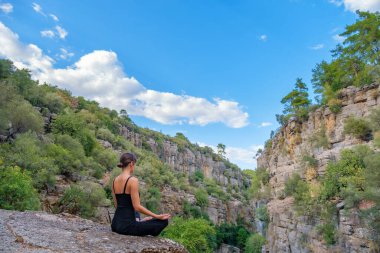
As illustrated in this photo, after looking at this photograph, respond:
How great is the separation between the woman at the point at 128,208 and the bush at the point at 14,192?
9582 millimetres

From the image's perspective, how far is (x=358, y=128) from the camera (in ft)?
72.7

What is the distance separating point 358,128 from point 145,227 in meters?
21.8

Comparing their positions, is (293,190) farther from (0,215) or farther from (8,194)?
(0,215)

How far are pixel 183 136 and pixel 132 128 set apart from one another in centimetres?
3821

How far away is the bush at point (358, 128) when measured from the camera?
2191cm

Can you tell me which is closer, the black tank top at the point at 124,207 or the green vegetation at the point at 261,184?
the black tank top at the point at 124,207

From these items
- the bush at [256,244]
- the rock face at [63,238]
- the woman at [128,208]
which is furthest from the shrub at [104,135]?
the woman at [128,208]

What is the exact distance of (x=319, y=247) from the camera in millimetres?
21500

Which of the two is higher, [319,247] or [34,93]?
[34,93]

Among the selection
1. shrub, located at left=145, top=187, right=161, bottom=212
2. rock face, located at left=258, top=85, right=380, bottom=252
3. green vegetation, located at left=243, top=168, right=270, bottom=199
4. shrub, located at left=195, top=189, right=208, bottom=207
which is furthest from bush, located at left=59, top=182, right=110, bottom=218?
shrub, located at left=195, top=189, right=208, bottom=207

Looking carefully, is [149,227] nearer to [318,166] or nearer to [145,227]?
[145,227]

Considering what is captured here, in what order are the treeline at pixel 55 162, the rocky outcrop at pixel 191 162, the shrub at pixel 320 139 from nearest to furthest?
1. the treeline at pixel 55 162
2. the shrub at pixel 320 139
3. the rocky outcrop at pixel 191 162

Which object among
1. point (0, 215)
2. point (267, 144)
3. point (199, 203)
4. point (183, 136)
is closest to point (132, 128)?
point (199, 203)

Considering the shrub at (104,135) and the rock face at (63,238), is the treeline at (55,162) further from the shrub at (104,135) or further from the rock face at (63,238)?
the rock face at (63,238)
